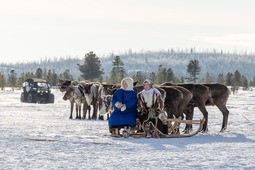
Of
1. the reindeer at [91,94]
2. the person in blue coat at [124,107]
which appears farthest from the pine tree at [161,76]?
the person in blue coat at [124,107]

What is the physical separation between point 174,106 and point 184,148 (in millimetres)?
4552

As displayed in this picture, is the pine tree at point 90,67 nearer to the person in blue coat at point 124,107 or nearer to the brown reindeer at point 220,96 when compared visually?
the brown reindeer at point 220,96

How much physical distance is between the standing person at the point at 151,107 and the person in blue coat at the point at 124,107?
0.78ft

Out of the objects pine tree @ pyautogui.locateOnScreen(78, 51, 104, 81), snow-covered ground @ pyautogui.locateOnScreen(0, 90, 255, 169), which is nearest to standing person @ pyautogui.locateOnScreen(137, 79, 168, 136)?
snow-covered ground @ pyautogui.locateOnScreen(0, 90, 255, 169)

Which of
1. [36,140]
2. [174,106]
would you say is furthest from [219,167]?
[174,106]

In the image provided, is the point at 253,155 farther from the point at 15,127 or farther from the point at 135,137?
the point at 15,127

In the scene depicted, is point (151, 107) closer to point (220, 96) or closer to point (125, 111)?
point (125, 111)

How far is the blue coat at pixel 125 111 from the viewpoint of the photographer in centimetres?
1439

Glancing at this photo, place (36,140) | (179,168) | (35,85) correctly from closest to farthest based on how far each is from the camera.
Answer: (179,168), (36,140), (35,85)

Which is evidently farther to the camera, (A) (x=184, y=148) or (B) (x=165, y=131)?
(B) (x=165, y=131)

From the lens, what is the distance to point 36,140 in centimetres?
1284

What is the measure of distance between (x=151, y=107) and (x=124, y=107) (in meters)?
0.75

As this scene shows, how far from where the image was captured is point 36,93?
41.4 meters

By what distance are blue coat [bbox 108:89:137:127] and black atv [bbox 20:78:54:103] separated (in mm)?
27164
